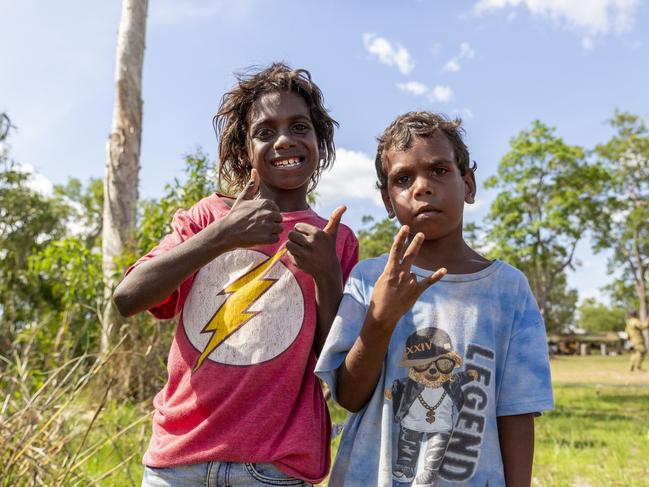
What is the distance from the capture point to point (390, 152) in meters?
1.52

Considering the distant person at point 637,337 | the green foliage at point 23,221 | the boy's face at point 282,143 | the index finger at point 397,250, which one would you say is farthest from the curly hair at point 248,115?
the distant person at point 637,337

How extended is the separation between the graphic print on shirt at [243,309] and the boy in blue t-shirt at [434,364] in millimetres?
172

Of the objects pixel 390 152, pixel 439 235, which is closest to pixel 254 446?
pixel 439 235

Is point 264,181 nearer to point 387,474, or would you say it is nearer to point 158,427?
point 158,427

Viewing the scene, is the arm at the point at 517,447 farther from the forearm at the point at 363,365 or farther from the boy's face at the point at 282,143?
the boy's face at the point at 282,143

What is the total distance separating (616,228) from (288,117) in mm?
25297

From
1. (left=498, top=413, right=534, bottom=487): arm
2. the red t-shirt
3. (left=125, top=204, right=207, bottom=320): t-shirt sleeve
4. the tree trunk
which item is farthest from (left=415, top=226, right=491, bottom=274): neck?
the tree trunk

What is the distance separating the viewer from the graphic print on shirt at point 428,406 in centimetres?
126

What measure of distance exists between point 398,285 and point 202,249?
0.47 meters

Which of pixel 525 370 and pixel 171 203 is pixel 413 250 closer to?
pixel 525 370

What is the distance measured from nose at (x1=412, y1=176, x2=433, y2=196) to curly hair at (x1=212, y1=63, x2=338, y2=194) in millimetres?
431

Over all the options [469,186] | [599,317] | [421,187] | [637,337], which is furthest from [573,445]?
[599,317]

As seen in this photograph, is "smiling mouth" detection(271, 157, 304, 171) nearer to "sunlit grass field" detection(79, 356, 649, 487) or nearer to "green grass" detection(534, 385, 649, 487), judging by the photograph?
"sunlit grass field" detection(79, 356, 649, 487)

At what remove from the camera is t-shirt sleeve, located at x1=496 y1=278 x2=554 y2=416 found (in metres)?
1.29
